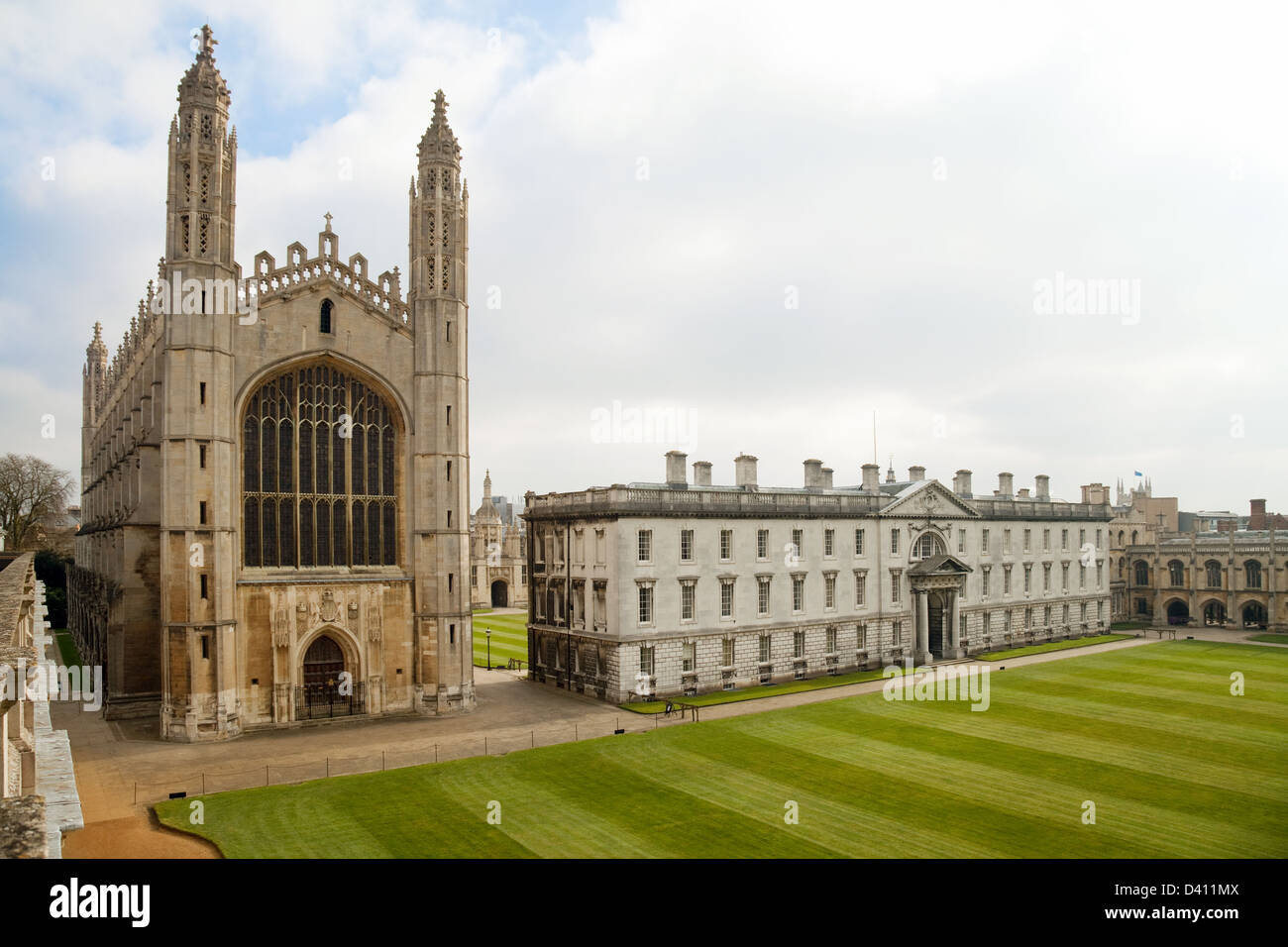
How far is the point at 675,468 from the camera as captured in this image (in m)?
47.5

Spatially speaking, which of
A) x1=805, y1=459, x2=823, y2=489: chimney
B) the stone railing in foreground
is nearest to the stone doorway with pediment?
x1=805, y1=459, x2=823, y2=489: chimney

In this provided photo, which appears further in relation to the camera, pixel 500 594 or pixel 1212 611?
pixel 500 594

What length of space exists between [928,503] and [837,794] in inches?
1360

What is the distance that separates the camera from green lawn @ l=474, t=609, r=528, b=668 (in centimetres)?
5993

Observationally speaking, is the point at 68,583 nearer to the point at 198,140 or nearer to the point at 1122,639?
the point at 198,140

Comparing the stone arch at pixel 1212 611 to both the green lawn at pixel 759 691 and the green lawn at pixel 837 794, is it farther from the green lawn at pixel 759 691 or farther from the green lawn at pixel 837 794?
the green lawn at pixel 759 691

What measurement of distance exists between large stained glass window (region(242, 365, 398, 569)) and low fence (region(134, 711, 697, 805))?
10.4 m

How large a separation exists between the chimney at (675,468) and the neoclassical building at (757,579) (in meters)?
0.08

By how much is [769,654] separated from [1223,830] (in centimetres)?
2632

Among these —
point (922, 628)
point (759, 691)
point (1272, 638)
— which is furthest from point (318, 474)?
point (1272, 638)

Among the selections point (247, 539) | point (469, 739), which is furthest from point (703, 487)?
point (247, 539)

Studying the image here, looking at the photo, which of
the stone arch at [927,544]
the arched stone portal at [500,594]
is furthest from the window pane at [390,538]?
the arched stone portal at [500,594]

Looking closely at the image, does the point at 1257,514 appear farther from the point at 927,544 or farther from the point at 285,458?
the point at 285,458

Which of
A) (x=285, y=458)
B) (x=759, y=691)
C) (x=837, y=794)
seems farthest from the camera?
(x=759, y=691)
